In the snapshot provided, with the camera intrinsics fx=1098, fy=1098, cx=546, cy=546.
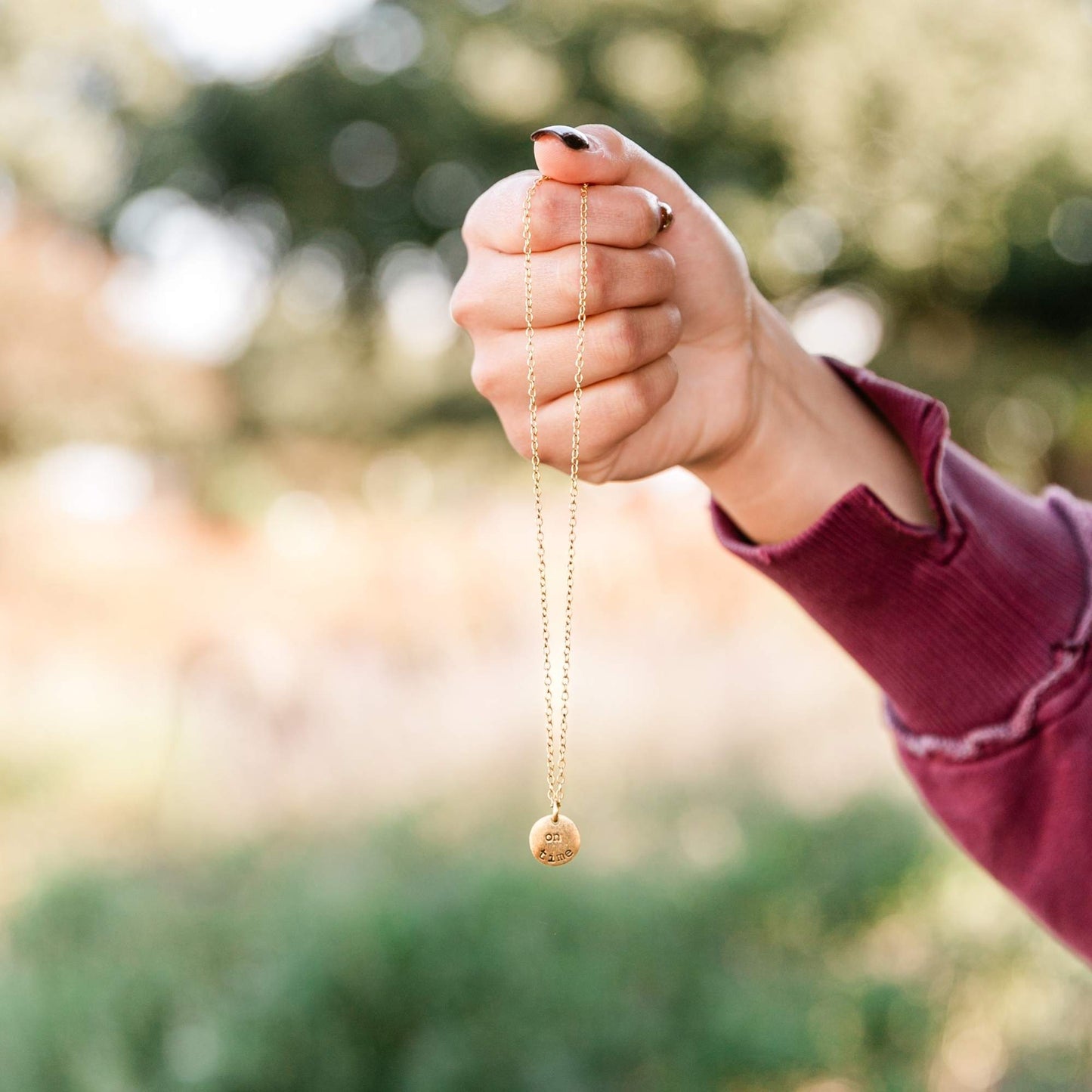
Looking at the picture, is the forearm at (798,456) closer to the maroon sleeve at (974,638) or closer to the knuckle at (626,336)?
the maroon sleeve at (974,638)

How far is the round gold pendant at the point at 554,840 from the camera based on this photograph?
1.20 metres

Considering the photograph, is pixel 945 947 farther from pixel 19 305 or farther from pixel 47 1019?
pixel 19 305

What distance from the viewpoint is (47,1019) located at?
2627mm

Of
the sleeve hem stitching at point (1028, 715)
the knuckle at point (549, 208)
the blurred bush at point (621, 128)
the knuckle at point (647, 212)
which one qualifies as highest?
the knuckle at point (549, 208)

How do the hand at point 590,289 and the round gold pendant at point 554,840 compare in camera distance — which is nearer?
the hand at point 590,289

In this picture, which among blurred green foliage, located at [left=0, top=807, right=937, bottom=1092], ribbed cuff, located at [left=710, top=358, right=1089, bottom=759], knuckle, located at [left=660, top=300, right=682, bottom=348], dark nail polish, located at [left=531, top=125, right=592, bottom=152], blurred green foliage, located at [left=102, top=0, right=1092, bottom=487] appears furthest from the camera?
blurred green foliage, located at [left=102, top=0, right=1092, bottom=487]

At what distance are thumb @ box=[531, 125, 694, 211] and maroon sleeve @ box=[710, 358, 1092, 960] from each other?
0.39 m

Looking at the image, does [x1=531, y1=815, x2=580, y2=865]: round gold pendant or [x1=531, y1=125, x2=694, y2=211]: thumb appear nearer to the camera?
[x1=531, y1=125, x2=694, y2=211]: thumb

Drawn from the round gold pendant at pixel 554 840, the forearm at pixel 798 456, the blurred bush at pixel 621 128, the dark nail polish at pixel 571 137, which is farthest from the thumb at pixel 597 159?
the blurred bush at pixel 621 128

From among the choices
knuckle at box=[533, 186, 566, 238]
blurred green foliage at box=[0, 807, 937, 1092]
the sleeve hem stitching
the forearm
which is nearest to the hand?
knuckle at box=[533, 186, 566, 238]

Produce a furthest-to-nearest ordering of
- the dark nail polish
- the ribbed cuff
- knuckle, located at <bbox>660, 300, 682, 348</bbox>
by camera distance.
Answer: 1. the ribbed cuff
2. knuckle, located at <bbox>660, 300, 682, 348</bbox>
3. the dark nail polish

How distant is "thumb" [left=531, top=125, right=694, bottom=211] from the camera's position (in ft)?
3.05

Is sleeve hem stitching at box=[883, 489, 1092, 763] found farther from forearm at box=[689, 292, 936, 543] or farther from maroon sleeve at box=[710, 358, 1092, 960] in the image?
forearm at box=[689, 292, 936, 543]

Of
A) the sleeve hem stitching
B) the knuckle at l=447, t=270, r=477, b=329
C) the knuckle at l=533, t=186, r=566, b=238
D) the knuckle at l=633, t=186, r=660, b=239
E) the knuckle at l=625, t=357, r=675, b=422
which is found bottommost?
the sleeve hem stitching
